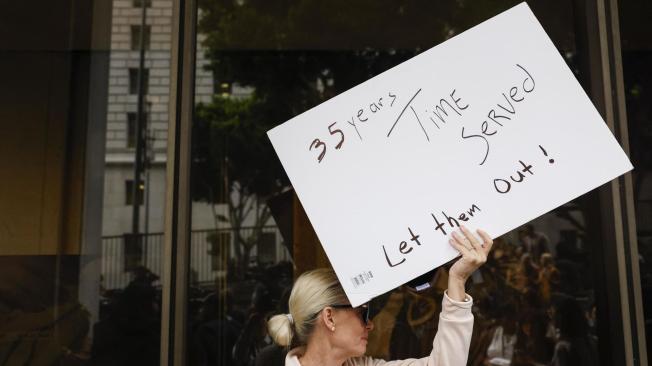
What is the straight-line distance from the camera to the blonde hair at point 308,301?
1478 mm

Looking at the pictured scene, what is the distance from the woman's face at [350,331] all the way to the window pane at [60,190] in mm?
1364

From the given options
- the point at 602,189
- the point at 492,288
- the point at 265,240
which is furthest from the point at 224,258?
the point at 602,189

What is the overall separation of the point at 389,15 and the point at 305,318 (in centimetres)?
379

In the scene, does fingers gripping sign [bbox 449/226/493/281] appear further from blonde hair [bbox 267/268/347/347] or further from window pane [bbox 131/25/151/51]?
window pane [bbox 131/25/151/51]

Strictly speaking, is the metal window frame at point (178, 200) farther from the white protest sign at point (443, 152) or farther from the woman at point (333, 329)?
the white protest sign at point (443, 152)

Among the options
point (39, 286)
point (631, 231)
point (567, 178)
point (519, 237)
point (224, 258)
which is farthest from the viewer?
point (224, 258)

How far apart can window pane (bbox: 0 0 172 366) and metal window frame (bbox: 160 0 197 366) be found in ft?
2.33

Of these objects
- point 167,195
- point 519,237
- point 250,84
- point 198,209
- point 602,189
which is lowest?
point 602,189

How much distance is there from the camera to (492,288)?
183 inches

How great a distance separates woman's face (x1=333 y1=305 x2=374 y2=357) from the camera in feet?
4.81

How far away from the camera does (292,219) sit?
9.52 feet

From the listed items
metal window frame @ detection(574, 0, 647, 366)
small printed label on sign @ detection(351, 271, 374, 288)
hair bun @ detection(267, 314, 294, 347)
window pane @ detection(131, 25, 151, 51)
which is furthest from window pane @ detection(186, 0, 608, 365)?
small printed label on sign @ detection(351, 271, 374, 288)

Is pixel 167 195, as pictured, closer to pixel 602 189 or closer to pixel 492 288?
pixel 602 189

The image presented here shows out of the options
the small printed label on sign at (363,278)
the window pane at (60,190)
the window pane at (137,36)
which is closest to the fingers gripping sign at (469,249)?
the small printed label on sign at (363,278)
